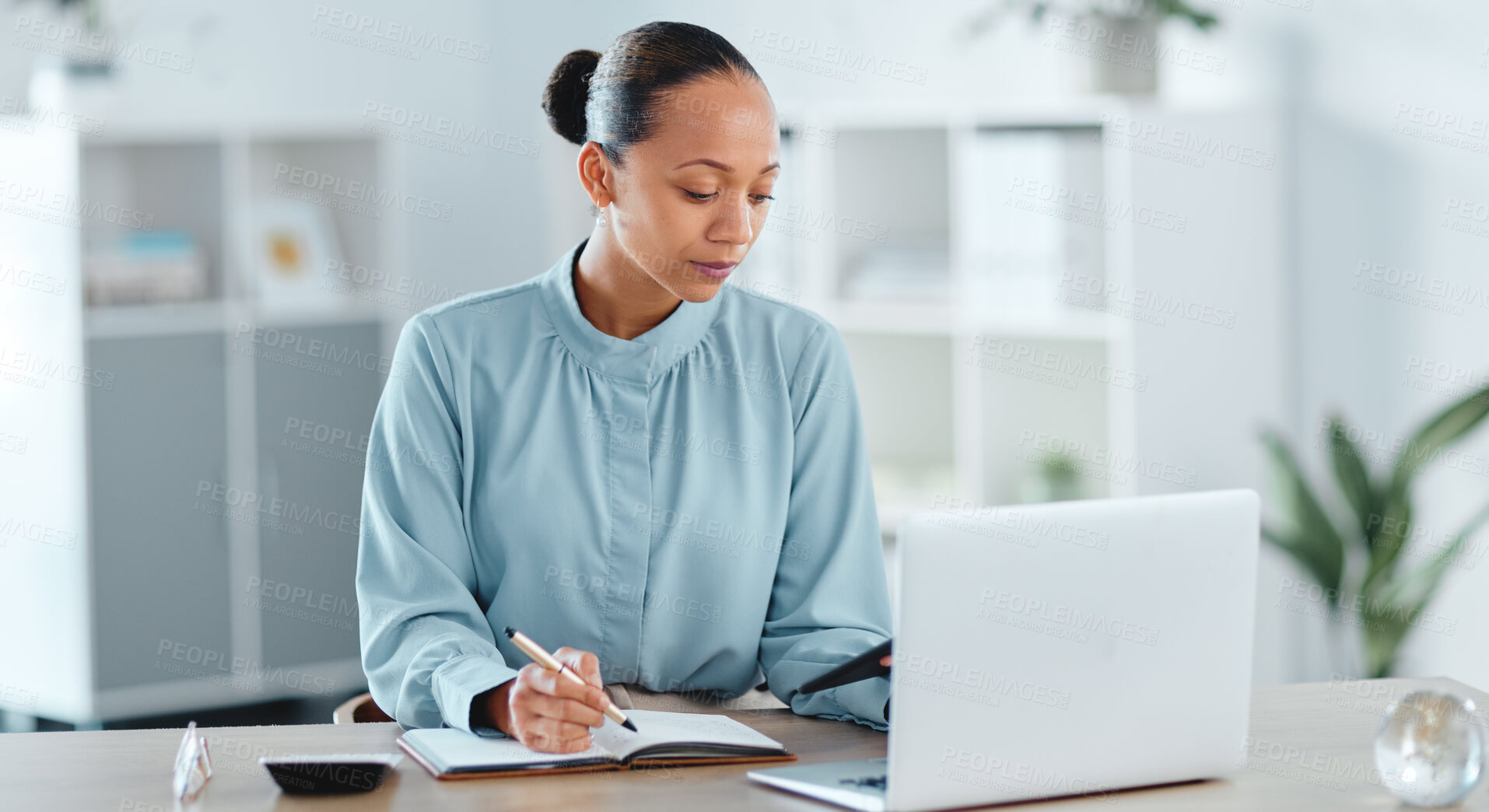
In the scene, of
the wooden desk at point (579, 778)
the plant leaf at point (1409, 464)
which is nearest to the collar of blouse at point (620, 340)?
the wooden desk at point (579, 778)

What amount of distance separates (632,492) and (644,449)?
0.06 meters

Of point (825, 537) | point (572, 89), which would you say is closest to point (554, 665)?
point (825, 537)

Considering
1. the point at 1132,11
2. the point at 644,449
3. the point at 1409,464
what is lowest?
the point at 1409,464

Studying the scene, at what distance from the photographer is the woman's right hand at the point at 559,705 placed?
1416mm

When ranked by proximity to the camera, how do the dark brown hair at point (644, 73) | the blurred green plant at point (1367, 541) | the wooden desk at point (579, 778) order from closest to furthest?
1. the wooden desk at point (579, 778)
2. the dark brown hair at point (644, 73)
3. the blurred green plant at point (1367, 541)

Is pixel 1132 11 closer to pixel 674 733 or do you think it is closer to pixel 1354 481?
pixel 1354 481

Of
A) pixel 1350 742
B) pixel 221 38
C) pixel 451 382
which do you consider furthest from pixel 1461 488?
pixel 221 38

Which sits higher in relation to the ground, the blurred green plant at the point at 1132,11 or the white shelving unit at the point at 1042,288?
the blurred green plant at the point at 1132,11

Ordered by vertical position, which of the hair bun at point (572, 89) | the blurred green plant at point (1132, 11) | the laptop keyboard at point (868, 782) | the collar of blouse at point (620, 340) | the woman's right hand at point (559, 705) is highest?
the blurred green plant at point (1132, 11)

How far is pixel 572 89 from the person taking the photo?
74.7 inches

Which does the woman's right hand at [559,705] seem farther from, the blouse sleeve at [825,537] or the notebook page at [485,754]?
the blouse sleeve at [825,537]

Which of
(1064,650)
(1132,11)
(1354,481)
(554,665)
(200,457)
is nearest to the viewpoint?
(1064,650)

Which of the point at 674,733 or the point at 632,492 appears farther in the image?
the point at 632,492

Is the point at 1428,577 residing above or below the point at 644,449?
below
